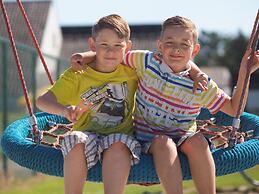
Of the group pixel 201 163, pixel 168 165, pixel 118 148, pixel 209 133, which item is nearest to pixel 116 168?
pixel 118 148

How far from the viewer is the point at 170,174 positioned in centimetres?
244

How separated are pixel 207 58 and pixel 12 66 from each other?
2321 inches

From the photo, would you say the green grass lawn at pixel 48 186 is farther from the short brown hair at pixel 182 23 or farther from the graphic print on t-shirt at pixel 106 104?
the short brown hair at pixel 182 23

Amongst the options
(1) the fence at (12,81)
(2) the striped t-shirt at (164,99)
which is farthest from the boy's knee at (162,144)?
(1) the fence at (12,81)

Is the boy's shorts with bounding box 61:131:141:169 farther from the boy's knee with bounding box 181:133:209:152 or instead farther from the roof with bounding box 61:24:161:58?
the roof with bounding box 61:24:161:58

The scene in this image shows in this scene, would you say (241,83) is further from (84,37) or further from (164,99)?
(84,37)

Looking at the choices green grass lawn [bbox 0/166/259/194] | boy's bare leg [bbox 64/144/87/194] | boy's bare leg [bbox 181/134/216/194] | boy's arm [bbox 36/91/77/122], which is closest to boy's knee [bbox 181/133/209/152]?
boy's bare leg [bbox 181/134/216/194]

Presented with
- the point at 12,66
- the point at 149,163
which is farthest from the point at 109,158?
the point at 12,66

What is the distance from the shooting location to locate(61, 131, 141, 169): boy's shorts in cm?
245

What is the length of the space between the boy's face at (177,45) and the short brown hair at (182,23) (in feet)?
0.05

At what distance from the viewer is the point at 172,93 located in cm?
278

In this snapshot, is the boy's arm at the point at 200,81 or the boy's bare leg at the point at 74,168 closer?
the boy's bare leg at the point at 74,168

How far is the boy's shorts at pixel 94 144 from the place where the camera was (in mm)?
2453

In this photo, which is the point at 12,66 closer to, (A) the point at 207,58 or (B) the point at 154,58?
(B) the point at 154,58
